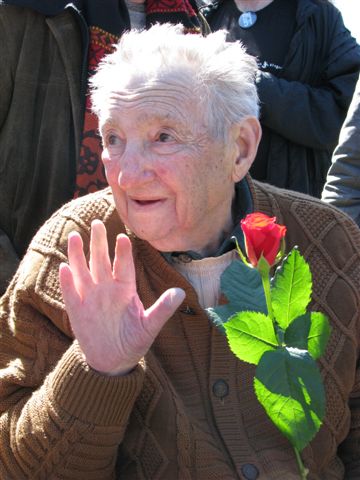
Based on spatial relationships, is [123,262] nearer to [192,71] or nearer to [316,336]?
[316,336]

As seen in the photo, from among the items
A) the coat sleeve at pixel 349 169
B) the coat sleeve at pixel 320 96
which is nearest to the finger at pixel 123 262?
the coat sleeve at pixel 349 169

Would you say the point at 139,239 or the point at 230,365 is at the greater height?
the point at 139,239

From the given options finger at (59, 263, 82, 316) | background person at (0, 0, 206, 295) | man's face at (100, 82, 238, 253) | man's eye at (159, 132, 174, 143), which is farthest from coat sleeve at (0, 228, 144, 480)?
background person at (0, 0, 206, 295)

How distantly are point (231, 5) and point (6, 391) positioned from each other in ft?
7.38

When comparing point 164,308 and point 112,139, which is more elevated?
point 112,139

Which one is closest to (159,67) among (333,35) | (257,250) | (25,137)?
(257,250)

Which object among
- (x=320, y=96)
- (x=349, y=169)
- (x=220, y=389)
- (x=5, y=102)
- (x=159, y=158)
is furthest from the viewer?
(x=320, y=96)

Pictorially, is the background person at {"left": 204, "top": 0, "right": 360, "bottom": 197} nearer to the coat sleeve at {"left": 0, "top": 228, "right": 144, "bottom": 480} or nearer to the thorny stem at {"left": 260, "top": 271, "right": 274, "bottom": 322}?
the coat sleeve at {"left": 0, "top": 228, "right": 144, "bottom": 480}

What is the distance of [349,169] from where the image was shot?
3104mm

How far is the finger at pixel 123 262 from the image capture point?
69.5 inches

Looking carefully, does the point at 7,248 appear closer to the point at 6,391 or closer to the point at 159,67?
the point at 6,391

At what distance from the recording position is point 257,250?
1479 mm

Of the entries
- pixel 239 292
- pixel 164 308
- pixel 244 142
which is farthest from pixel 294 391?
pixel 244 142

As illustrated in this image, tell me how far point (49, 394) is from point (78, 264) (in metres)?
0.33
